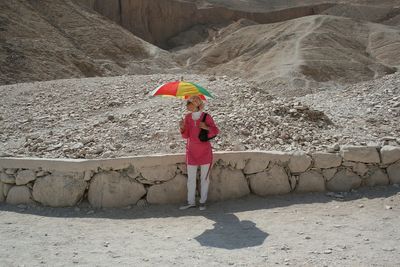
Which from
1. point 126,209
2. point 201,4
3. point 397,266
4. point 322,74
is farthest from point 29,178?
point 201,4

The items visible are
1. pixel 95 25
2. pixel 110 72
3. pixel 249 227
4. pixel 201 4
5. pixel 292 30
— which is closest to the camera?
pixel 249 227

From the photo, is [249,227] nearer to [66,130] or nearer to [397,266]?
[397,266]

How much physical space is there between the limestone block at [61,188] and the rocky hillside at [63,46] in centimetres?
1547

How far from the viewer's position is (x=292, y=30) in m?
35.6

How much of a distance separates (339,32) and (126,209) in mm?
33203

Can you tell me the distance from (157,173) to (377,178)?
283 centimetres

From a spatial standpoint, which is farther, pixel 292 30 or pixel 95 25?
pixel 292 30

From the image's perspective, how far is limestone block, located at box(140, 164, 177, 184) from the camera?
19.8 ft

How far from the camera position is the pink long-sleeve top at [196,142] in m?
5.52

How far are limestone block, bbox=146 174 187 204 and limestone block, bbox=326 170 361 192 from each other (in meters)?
1.89

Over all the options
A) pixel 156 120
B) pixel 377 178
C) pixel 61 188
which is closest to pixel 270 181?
pixel 377 178

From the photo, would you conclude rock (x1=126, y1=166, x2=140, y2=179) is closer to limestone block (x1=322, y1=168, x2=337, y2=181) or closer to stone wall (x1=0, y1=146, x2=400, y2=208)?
stone wall (x1=0, y1=146, x2=400, y2=208)

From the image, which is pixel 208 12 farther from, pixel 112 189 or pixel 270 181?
pixel 112 189

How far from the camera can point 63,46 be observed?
2575 cm
